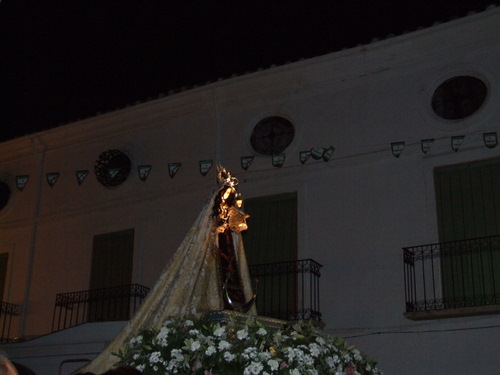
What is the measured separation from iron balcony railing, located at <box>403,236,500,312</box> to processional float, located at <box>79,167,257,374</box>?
438 centimetres

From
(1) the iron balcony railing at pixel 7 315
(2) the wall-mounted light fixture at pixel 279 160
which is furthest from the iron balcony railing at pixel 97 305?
(2) the wall-mounted light fixture at pixel 279 160

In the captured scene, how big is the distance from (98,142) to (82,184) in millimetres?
883

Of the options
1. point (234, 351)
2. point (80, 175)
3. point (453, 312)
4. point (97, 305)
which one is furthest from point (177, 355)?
point (80, 175)

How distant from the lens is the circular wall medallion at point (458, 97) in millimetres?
11972

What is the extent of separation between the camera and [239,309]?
7.29 m

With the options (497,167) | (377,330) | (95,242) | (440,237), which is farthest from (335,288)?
(95,242)

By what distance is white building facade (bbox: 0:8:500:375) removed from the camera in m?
11.5

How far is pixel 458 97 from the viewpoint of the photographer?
39.7 feet

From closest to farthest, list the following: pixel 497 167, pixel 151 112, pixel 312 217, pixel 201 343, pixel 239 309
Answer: pixel 201 343 < pixel 239 309 < pixel 497 167 < pixel 312 217 < pixel 151 112

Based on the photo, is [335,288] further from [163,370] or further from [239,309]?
[163,370]

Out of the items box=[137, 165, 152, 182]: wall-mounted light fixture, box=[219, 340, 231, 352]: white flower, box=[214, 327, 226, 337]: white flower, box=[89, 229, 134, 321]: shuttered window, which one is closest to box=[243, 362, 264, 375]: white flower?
box=[219, 340, 231, 352]: white flower

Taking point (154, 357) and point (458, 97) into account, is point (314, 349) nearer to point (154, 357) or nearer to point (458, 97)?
point (154, 357)

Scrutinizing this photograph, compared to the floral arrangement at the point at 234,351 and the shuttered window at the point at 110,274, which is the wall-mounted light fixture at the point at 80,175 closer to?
the shuttered window at the point at 110,274

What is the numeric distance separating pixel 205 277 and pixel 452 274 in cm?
519
